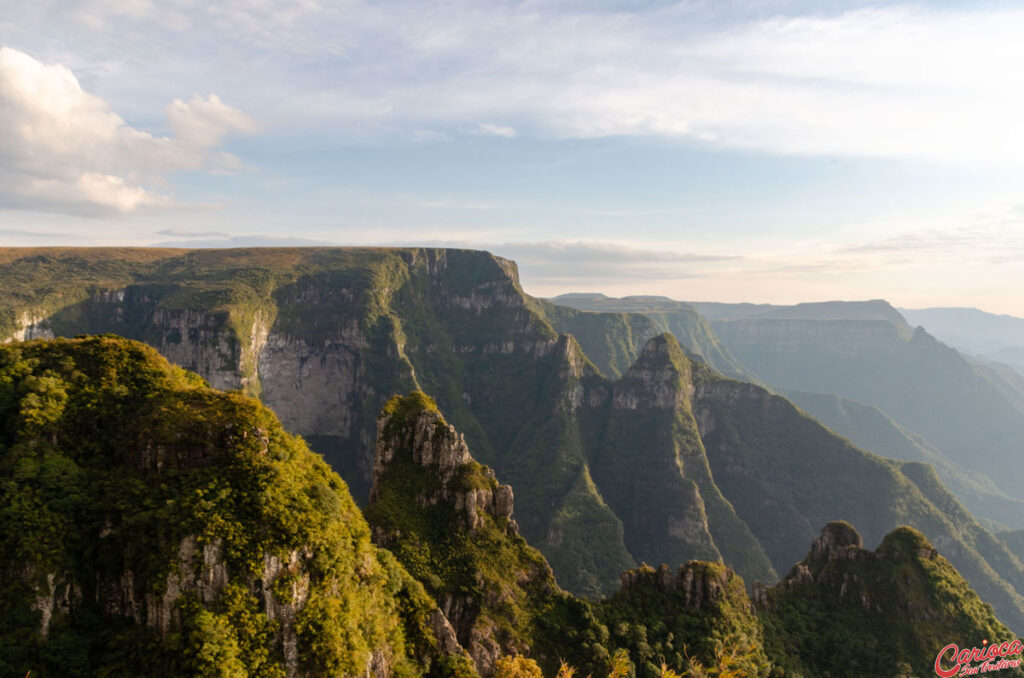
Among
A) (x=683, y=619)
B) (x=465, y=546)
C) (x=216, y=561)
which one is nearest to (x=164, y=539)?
(x=216, y=561)

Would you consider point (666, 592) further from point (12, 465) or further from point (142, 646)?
point (12, 465)

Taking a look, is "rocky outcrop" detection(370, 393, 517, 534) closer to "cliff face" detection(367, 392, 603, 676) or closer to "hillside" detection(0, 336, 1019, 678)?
"cliff face" detection(367, 392, 603, 676)

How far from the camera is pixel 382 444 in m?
68.8

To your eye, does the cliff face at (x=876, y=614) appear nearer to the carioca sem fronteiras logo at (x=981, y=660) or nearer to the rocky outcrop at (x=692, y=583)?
the carioca sem fronteiras logo at (x=981, y=660)

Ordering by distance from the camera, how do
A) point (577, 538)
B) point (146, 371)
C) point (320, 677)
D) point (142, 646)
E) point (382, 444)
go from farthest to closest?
point (577, 538) → point (382, 444) → point (146, 371) → point (320, 677) → point (142, 646)

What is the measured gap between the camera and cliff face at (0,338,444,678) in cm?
2959

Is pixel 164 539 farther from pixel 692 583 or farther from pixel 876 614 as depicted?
pixel 876 614

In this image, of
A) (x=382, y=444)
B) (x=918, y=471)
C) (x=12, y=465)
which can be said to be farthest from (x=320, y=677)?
(x=918, y=471)

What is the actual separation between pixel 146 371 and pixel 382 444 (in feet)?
104

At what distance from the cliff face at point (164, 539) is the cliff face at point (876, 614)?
195 ft

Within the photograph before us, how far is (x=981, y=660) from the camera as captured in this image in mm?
63062

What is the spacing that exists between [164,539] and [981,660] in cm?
9254

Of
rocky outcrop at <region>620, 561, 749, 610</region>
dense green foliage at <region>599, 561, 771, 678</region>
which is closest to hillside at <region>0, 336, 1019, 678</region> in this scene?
dense green foliage at <region>599, 561, 771, 678</region>

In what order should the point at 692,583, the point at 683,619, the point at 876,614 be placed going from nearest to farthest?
the point at 683,619
the point at 692,583
the point at 876,614
